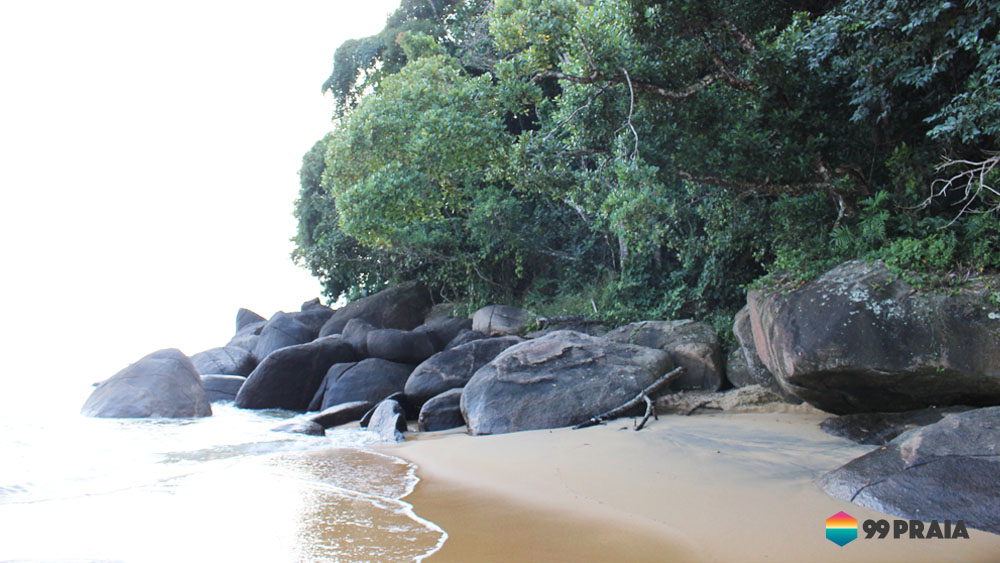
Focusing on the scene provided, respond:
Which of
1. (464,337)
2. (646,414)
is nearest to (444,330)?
(464,337)

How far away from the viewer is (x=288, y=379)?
1101cm

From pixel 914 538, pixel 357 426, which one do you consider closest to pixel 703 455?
pixel 914 538

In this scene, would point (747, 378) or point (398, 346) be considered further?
point (398, 346)

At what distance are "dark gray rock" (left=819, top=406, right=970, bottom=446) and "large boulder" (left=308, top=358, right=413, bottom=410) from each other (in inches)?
269

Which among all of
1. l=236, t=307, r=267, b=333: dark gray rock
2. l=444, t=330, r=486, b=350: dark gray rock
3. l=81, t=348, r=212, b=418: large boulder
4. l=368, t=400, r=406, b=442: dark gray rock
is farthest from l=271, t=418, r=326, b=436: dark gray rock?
l=236, t=307, r=267, b=333: dark gray rock

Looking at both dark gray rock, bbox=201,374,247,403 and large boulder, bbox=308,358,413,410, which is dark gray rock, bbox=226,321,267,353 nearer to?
dark gray rock, bbox=201,374,247,403

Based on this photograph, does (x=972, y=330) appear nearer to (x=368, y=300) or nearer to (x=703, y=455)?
(x=703, y=455)

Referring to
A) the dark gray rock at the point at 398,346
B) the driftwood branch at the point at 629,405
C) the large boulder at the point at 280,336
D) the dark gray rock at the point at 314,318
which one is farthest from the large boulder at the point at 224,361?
the driftwood branch at the point at 629,405

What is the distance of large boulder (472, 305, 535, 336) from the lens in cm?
1327

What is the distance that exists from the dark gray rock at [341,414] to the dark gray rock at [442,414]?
59.0 inches

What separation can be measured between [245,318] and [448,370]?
Result: 47.9 feet

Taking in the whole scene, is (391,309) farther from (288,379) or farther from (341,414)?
(341,414)

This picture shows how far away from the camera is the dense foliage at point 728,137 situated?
5316 mm

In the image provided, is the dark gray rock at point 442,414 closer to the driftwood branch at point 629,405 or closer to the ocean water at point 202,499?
the ocean water at point 202,499
